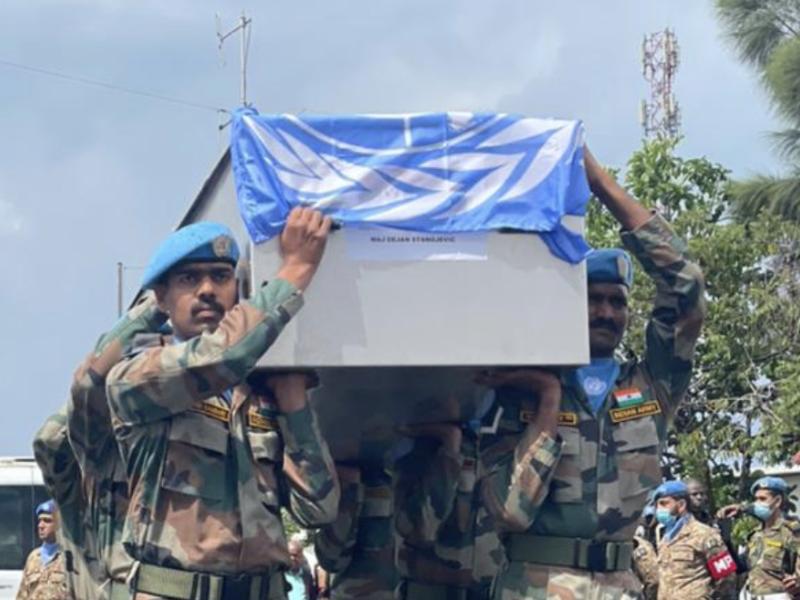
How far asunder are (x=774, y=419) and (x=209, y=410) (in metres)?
13.4

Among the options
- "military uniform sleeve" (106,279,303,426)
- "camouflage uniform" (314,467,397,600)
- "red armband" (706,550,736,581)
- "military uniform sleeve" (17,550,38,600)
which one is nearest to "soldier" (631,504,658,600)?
"red armband" (706,550,736,581)

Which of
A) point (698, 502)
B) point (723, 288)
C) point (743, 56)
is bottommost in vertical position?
point (698, 502)

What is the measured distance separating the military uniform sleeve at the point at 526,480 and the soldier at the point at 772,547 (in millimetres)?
6727

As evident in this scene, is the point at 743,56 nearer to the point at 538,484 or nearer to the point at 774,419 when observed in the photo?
the point at 774,419

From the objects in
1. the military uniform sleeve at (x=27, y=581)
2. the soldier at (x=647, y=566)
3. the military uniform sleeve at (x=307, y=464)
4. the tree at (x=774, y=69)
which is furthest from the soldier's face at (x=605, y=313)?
the tree at (x=774, y=69)

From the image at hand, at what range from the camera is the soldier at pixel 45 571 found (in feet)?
36.7

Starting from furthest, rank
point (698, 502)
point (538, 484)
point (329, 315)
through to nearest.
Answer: point (698, 502) → point (538, 484) → point (329, 315)

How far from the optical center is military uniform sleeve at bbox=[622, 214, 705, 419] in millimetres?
5477

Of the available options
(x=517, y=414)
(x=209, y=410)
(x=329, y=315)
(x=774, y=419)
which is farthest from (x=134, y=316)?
(x=774, y=419)

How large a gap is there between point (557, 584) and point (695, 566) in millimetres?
6328

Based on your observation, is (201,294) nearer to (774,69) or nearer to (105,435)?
(105,435)

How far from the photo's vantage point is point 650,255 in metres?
5.48

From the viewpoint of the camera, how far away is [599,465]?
5.39 m

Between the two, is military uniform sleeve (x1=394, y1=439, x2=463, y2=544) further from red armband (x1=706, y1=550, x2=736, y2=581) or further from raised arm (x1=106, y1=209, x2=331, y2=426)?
red armband (x1=706, y1=550, x2=736, y2=581)
